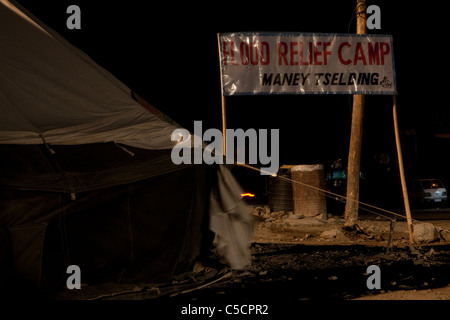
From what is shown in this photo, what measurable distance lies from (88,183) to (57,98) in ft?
5.59

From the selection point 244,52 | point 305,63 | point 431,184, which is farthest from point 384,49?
point 431,184

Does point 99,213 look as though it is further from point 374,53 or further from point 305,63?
point 374,53

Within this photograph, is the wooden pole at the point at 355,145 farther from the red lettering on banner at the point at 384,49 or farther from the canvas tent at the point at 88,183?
the canvas tent at the point at 88,183

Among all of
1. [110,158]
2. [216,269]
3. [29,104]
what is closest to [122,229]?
[110,158]

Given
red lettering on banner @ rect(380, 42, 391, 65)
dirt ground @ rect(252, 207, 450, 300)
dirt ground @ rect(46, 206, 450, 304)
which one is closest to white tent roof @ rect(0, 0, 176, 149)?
dirt ground @ rect(46, 206, 450, 304)

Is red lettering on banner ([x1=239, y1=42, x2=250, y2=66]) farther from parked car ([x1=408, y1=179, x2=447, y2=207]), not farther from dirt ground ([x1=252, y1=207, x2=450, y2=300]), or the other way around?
parked car ([x1=408, y1=179, x2=447, y2=207])

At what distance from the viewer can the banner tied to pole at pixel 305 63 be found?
32.5 feet

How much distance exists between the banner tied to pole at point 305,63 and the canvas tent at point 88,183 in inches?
103

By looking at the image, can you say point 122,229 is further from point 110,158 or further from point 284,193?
point 284,193

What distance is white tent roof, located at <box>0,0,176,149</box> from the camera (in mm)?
6699

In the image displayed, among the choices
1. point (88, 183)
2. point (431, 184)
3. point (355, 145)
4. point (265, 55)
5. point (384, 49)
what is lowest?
point (431, 184)

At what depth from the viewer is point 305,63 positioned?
33.3ft

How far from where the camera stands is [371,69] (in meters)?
10.5

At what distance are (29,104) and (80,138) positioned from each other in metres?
0.97
